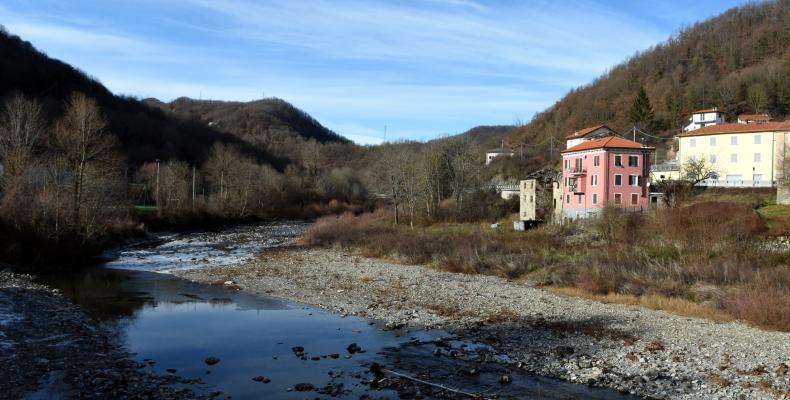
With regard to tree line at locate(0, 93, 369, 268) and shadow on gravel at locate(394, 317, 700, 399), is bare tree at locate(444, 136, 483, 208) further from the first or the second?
shadow on gravel at locate(394, 317, 700, 399)

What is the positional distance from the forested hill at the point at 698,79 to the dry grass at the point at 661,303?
89.7 metres

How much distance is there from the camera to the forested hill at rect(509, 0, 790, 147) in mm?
107938

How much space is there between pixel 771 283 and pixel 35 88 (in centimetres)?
14163

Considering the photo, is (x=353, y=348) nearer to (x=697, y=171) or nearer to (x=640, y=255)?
(x=640, y=255)

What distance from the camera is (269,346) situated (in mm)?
16062

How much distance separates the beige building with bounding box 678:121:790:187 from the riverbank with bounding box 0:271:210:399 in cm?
6367

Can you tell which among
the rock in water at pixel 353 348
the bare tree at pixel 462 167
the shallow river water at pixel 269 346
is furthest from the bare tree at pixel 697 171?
the rock in water at pixel 353 348

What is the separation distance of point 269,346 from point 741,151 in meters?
69.6

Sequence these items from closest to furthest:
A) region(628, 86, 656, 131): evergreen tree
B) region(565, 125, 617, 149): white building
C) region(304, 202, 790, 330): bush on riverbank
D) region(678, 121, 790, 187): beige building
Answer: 1. region(304, 202, 790, 330): bush on riverbank
2. region(678, 121, 790, 187): beige building
3. region(565, 125, 617, 149): white building
4. region(628, 86, 656, 131): evergreen tree

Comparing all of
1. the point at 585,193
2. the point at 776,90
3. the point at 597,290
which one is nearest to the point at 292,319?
the point at 597,290

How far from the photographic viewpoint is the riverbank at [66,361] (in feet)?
38.6

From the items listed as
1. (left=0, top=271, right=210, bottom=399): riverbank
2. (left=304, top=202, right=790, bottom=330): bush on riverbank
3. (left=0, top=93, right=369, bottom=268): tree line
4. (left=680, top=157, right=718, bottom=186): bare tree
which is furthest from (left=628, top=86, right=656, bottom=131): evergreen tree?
(left=0, top=271, right=210, bottom=399): riverbank

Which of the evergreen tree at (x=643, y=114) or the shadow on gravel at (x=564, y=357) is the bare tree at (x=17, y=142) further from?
the evergreen tree at (x=643, y=114)

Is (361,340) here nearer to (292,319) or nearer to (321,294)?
(292,319)
